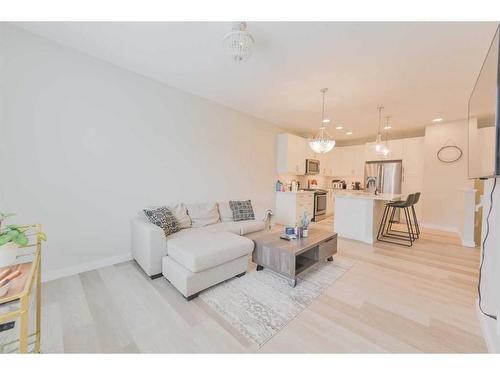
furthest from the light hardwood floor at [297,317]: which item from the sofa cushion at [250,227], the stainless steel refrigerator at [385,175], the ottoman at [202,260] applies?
the stainless steel refrigerator at [385,175]

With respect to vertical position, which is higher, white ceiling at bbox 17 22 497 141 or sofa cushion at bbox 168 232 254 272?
white ceiling at bbox 17 22 497 141

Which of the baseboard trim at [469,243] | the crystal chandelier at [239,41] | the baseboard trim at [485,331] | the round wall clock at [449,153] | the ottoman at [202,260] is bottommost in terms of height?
the baseboard trim at [485,331]

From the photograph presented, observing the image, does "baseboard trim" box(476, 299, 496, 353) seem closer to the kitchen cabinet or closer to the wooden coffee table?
the wooden coffee table

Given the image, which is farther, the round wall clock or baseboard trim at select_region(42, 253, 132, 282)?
the round wall clock

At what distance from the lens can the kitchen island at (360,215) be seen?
3469 mm

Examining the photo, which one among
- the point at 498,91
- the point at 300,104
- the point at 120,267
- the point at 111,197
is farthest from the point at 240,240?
the point at 300,104

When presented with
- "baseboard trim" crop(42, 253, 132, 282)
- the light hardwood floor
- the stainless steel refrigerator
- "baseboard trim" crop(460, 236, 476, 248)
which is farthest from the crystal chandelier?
the stainless steel refrigerator

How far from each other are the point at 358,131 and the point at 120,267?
19.5ft

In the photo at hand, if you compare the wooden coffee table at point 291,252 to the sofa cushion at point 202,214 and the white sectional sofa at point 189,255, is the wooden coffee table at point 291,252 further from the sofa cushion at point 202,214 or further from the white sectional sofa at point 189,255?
the sofa cushion at point 202,214

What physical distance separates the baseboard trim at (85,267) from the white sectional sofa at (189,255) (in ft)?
0.53

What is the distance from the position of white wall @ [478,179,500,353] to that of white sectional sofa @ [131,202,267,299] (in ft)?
6.21

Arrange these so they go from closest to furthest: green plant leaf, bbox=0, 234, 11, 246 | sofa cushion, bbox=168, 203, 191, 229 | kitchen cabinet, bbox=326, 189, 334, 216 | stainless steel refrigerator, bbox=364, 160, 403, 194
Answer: green plant leaf, bbox=0, 234, 11, 246, sofa cushion, bbox=168, 203, 191, 229, stainless steel refrigerator, bbox=364, 160, 403, 194, kitchen cabinet, bbox=326, 189, 334, 216

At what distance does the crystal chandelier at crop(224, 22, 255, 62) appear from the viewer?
159 cm

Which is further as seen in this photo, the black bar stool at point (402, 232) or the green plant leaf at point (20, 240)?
the black bar stool at point (402, 232)
